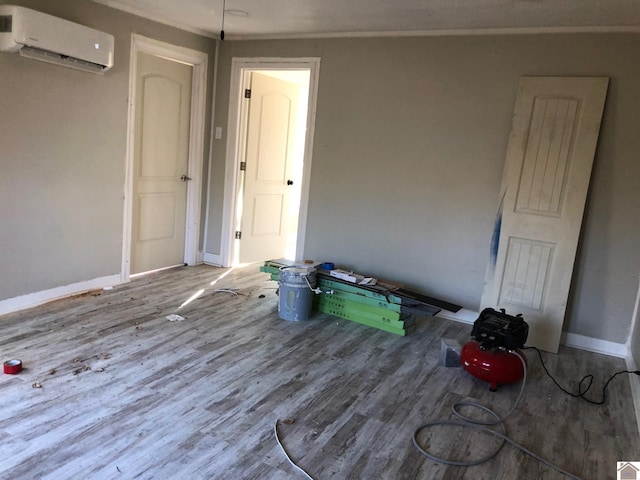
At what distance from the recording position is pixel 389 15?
12.5 ft

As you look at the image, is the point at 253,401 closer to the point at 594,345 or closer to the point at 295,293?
the point at 295,293

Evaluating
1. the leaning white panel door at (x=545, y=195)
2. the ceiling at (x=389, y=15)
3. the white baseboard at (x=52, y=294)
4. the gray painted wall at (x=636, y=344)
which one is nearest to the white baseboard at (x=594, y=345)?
the gray painted wall at (x=636, y=344)

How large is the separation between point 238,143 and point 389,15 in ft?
7.08

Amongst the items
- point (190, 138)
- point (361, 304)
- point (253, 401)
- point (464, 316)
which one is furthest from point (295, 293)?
point (190, 138)

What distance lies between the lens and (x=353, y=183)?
185 inches

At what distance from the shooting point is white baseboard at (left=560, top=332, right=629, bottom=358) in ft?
12.5

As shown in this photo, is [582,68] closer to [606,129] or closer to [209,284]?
[606,129]

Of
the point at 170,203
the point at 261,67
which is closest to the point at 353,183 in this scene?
the point at 261,67

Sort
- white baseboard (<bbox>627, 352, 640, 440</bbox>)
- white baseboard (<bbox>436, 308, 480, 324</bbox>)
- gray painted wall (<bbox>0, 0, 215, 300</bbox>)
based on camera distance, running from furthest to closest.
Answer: white baseboard (<bbox>436, 308, 480, 324</bbox>) < gray painted wall (<bbox>0, 0, 215, 300</bbox>) < white baseboard (<bbox>627, 352, 640, 440</bbox>)

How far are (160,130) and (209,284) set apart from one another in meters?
1.59

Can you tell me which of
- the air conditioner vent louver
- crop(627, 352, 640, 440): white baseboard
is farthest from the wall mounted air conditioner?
crop(627, 352, 640, 440): white baseboard

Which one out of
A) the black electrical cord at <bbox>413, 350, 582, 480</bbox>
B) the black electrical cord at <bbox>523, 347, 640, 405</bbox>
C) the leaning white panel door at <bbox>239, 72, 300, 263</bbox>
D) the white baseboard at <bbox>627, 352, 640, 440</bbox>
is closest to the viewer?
the black electrical cord at <bbox>413, 350, 582, 480</bbox>

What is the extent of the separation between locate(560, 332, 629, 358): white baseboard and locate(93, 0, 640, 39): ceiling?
2.33 meters

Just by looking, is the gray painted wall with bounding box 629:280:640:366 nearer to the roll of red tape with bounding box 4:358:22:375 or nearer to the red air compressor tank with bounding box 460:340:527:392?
the red air compressor tank with bounding box 460:340:527:392
